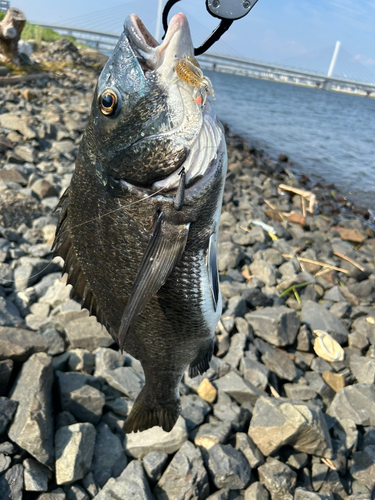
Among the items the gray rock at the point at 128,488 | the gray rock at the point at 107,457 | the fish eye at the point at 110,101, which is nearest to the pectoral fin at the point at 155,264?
the fish eye at the point at 110,101

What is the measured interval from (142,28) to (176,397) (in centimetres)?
234

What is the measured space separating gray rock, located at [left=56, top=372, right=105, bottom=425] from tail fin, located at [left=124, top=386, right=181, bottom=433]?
659mm

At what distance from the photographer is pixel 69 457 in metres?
2.92

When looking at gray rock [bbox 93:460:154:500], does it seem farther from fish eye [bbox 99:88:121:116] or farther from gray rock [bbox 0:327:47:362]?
fish eye [bbox 99:88:121:116]

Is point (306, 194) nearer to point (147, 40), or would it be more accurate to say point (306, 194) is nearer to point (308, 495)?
point (308, 495)

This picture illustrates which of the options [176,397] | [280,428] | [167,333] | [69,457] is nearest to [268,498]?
[280,428]

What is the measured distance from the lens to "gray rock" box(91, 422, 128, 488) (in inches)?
122

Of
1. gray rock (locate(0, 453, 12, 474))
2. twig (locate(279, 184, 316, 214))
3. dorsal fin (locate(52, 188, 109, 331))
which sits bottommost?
gray rock (locate(0, 453, 12, 474))

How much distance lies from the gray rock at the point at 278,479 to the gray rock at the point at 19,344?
225 centimetres

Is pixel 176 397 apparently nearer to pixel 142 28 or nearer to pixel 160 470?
pixel 160 470

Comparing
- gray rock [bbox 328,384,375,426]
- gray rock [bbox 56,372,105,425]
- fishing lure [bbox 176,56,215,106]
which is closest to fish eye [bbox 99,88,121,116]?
fishing lure [bbox 176,56,215,106]

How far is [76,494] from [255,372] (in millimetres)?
2275

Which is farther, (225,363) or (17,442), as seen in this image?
(225,363)

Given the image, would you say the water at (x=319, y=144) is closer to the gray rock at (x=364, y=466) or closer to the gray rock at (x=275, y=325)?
the gray rock at (x=275, y=325)
